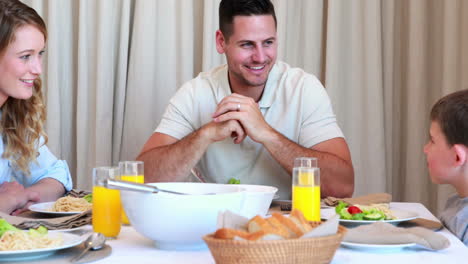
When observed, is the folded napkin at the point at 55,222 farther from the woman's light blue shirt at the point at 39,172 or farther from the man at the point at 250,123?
the man at the point at 250,123

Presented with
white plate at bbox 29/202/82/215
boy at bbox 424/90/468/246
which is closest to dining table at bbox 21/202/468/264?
white plate at bbox 29/202/82/215

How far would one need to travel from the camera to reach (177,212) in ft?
3.34

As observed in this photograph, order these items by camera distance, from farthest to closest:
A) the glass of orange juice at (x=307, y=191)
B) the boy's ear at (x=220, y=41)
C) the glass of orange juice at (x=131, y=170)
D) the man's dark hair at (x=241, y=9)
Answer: the boy's ear at (x=220, y=41), the man's dark hair at (x=241, y=9), the glass of orange juice at (x=131, y=170), the glass of orange juice at (x=307, y=191)

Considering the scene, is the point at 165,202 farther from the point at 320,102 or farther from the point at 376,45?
the point at 376,45

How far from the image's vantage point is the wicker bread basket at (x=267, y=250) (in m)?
0.81

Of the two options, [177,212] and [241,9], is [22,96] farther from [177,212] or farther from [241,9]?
[177,212]

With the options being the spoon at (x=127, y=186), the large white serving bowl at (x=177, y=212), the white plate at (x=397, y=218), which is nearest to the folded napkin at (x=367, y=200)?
the white plate at (x=397, y=218)

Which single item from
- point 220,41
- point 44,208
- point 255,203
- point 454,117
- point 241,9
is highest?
point 241,9

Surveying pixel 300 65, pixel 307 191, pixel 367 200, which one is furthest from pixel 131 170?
pixel 300 65

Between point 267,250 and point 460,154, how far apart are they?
0.91 m

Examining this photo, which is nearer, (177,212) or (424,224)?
(177,212)

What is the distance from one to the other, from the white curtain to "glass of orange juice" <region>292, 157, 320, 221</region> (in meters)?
1.65

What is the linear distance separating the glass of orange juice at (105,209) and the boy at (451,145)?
80cm

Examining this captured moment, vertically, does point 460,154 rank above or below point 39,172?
above
